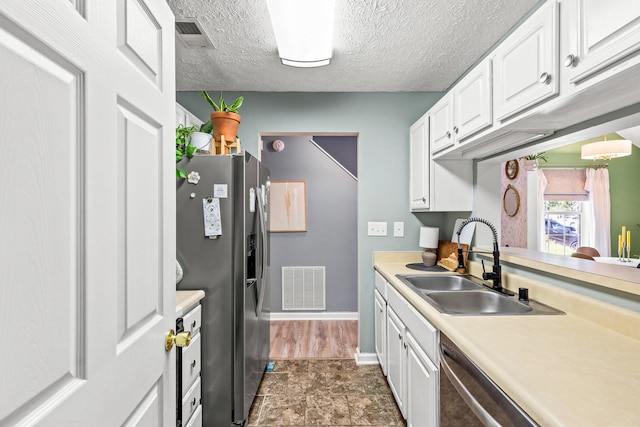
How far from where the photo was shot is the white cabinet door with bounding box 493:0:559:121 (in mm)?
1100

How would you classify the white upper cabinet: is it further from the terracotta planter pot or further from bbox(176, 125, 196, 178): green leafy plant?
bbox(176, 125, 196, 178): green leafy plant

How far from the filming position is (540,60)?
1162 millimetres

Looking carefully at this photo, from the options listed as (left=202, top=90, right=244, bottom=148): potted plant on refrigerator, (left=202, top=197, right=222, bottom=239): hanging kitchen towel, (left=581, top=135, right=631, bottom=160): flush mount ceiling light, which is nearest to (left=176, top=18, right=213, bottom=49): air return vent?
(left=202, top=90, right=244, bottom=148): potted plant on refrigerator

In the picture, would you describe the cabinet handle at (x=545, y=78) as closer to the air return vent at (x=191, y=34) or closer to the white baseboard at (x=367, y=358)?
the air return vent at (x=191, y=34)

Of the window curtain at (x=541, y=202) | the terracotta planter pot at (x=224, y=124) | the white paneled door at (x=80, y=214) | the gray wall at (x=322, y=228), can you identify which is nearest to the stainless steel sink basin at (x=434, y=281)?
the terracotta planter pot at (x=224, y=124)

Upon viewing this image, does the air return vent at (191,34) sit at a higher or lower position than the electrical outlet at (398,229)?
higher

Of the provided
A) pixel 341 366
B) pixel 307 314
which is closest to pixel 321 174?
pixel 307 314

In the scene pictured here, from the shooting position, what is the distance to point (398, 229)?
275 centimetres

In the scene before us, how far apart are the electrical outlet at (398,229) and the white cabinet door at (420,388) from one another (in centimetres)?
117

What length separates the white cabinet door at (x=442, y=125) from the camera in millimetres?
1972

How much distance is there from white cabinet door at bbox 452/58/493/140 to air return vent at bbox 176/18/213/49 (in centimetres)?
152

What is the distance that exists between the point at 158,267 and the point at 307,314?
3168 millimetres

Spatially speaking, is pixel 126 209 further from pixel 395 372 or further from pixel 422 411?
pixel 395 372

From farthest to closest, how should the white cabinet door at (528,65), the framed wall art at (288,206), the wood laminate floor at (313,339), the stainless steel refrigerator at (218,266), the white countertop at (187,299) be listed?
the framed wall art at (288,206), the wood laminate floor at (313,339), the stainless steel refrigerator at (218,266), the white countertop at (187,299), the white cabinet door at (528,65)
